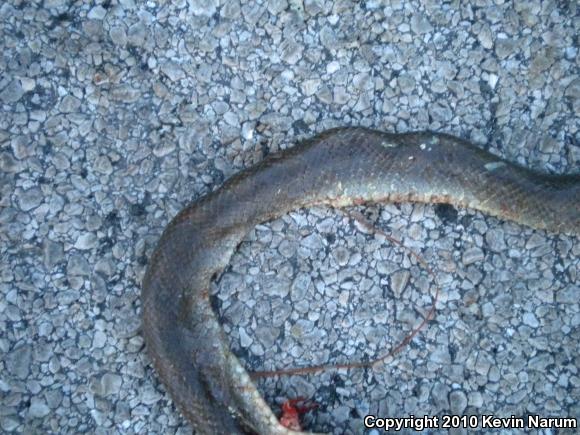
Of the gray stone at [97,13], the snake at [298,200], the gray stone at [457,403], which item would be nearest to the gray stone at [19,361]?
the snake at [298,200]

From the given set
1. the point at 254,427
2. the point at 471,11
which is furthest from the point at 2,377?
Result: the point at 471,11

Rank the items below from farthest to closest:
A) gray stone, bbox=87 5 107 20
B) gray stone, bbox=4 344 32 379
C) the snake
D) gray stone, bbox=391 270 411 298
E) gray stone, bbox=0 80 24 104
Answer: gray stone, bbox=87 5 107 20 → gray stone, bbox=0 80 24 104 → gray stone, bbox=391 270 411 298 → gray stone, bbox=4 344 32 379 → the snake

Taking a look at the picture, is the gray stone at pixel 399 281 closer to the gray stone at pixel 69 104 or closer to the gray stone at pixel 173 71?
the gray stone at pixel 173 71

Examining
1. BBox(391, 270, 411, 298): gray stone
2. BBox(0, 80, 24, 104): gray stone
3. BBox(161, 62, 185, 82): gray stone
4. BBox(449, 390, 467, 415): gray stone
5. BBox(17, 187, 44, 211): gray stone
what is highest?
BBox(161, 62, 185, 82): gray stone

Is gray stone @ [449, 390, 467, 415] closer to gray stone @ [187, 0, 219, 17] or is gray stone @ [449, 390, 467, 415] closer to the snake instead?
the snake

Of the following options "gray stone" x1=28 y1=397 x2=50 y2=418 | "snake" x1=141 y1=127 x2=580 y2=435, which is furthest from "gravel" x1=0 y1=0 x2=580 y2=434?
"snake" x1=141 y1=127 x2=580 y2=435

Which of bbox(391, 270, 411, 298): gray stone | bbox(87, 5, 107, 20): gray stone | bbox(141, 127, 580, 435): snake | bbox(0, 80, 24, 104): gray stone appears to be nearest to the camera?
bbox(141, 127, 580, 435): snake

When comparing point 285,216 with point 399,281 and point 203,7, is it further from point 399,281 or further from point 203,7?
point 203,7
